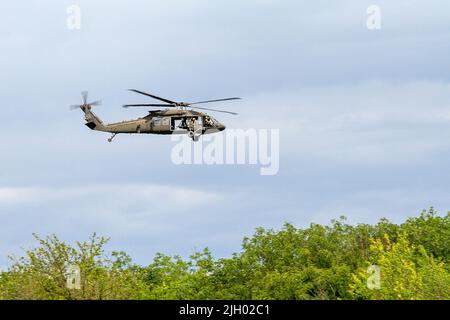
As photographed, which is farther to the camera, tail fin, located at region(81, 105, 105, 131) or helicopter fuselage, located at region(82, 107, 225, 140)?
tail fin, located at region(81, 105, 105, 131)

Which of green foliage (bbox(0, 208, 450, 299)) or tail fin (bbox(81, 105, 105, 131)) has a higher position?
tail fin (bbox(81, 105, 105, 131))

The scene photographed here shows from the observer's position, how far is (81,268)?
69562 mm

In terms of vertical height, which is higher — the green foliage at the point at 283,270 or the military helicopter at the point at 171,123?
the military helicopter at the point at 171,123

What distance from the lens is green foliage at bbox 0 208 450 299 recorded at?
69562 millimetres

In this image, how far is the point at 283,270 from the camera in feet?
312

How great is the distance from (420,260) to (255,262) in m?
15.9

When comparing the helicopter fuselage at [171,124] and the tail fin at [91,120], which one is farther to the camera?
the tail fin at [91,120]

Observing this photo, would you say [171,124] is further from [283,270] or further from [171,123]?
[283,270]

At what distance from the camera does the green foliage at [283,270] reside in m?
69.6

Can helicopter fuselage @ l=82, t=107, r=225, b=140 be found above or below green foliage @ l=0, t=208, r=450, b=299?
above

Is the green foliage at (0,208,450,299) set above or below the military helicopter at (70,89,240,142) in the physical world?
below
